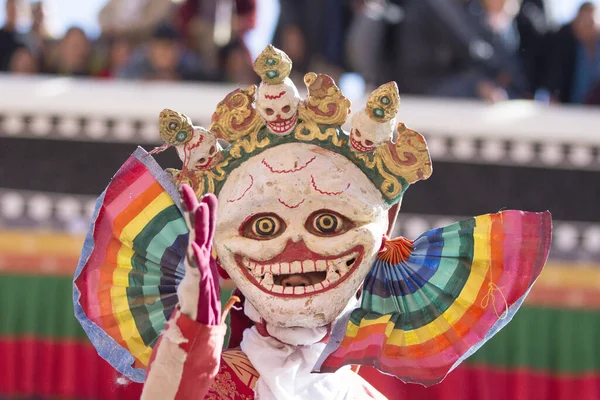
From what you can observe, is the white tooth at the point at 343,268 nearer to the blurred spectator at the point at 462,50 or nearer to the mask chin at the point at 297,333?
the mask chin at the point at 297,333

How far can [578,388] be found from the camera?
20.3ft

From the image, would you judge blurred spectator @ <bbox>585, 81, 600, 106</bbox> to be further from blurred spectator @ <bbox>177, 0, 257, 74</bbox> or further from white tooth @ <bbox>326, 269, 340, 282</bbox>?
white tooth @ <bbox>326, 269, 340, 282</bbox>

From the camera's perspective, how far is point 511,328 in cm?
620

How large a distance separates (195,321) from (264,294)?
0.38 m

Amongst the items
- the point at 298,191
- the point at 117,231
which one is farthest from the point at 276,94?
the point at 117,231

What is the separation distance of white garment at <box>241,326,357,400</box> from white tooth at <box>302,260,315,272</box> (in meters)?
0.19

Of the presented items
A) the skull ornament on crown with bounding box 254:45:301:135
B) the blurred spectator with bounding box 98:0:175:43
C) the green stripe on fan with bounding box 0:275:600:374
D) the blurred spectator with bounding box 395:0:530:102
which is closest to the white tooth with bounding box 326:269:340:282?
the skull ornament on crown with bounding box 254:45:301:135

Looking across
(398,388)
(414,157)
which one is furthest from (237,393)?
(398,388)

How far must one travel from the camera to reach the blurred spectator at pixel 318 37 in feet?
21.7

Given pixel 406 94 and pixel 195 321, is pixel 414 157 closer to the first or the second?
pixel 195 321

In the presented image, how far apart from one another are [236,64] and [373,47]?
61cm

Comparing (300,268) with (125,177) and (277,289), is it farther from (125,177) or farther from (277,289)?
(125,177)

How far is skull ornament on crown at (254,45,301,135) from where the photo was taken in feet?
10.8

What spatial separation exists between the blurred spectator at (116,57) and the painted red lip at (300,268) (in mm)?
3601
